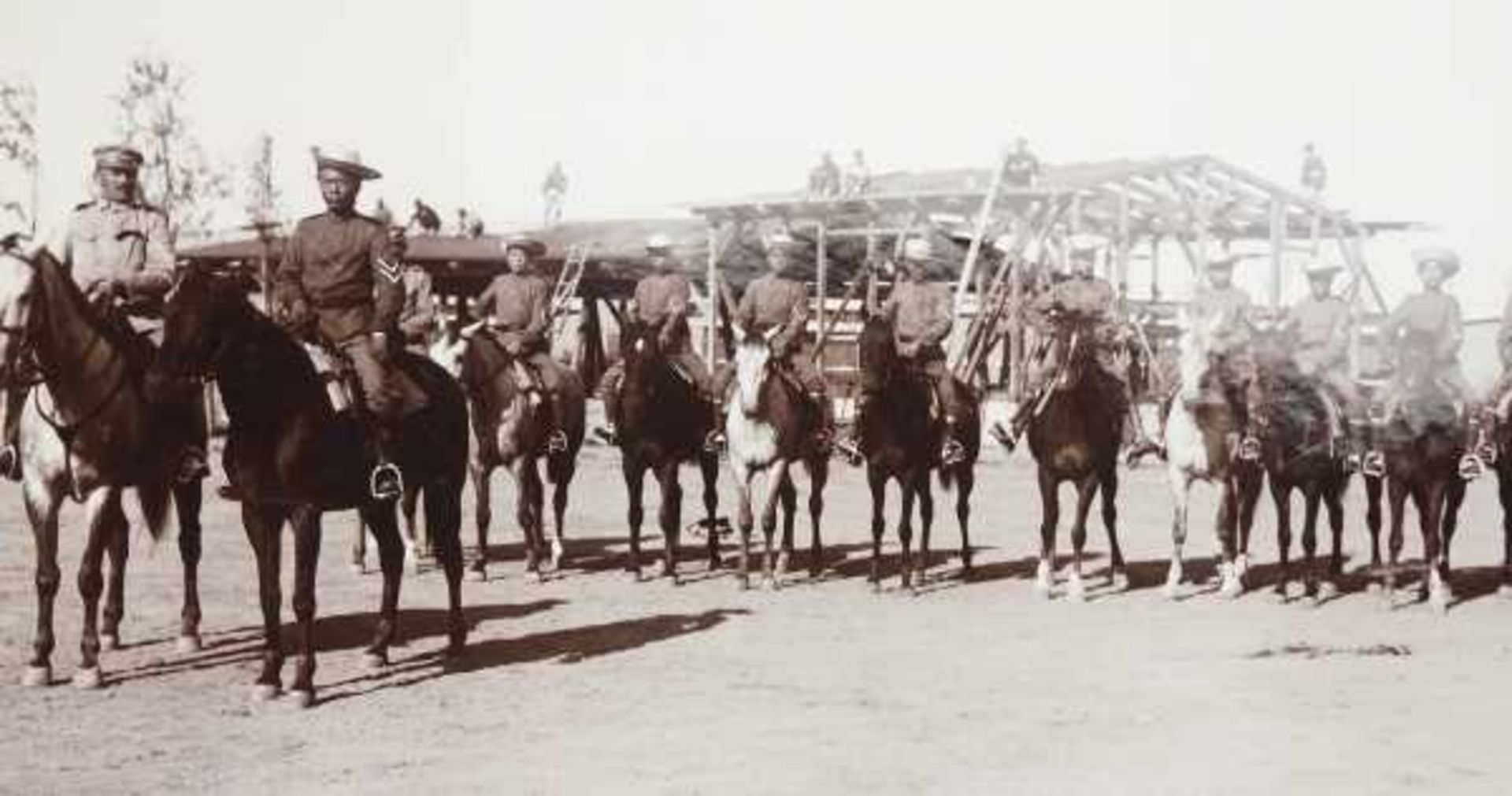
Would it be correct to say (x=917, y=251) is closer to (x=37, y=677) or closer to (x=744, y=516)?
(x=744, y=516)

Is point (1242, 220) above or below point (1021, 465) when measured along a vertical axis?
above

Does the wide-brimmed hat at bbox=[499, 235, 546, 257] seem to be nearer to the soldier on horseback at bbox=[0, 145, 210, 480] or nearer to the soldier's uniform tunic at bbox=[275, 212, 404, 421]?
the soldier on horseback at bbox=[0, 145, 210, 480]

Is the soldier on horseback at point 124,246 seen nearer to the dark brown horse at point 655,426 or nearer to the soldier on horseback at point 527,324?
the dark brown horse at point 655,426

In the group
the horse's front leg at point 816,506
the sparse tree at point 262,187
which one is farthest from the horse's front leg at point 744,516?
the sparse tree at point 262,187

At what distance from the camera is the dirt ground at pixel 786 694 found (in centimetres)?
777

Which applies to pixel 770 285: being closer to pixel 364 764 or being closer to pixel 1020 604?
pixel 1020 604

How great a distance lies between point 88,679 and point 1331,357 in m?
9.88

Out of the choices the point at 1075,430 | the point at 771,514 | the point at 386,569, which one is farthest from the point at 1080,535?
the point at 386,569

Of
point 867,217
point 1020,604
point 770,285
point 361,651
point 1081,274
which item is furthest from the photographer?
point 867,217

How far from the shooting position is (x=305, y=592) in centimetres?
962

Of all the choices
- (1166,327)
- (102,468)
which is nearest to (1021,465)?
(1166,327)

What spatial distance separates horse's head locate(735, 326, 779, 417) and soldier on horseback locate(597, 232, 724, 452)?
0.86m

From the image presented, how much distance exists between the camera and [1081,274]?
17.5m

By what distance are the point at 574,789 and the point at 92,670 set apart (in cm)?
397
